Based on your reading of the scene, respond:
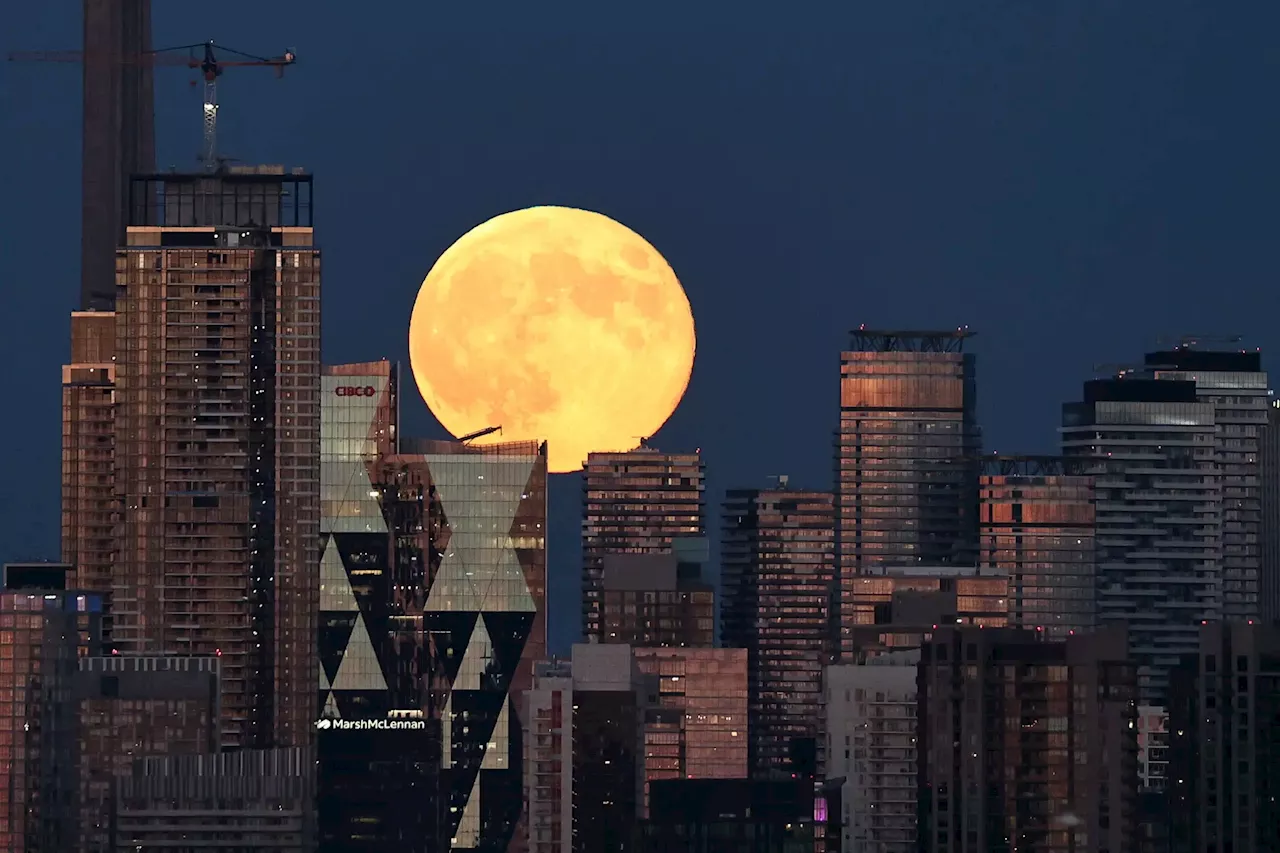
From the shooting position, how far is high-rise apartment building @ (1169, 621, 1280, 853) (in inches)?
7028

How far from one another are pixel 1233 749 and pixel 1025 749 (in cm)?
959

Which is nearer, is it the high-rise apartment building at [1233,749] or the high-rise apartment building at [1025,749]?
the high-rise apartment building at [1233,749]

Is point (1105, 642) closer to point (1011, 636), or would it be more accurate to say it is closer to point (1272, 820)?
point (1011, 636)

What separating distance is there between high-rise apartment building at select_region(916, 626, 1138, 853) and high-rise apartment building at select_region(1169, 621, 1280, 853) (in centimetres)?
321

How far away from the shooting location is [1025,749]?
7279 inches

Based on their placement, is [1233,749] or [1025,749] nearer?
[1233,749]

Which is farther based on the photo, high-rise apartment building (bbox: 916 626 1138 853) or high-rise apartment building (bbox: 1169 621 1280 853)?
high-rise apartment building (bbox: 916 626 1138 853)

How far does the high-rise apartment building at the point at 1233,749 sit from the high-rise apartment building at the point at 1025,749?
321 cm

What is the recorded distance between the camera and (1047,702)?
18688 centimetres

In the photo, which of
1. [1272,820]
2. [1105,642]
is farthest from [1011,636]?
[1272,820]

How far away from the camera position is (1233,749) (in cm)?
18038

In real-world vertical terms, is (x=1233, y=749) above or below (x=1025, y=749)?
above

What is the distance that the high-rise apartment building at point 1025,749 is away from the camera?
18325 centimetres

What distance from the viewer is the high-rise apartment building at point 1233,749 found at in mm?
178500
